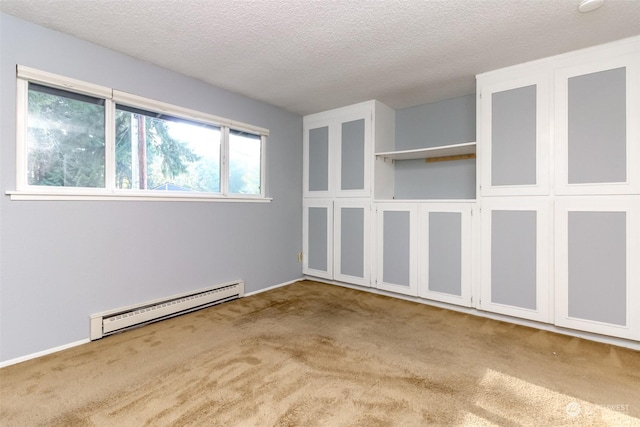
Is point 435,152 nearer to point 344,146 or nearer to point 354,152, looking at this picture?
Answer: point 354,152

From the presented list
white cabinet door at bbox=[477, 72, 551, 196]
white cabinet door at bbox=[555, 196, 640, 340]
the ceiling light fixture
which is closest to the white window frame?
white cabinet door at bbox=[477, 72, 551, 196]

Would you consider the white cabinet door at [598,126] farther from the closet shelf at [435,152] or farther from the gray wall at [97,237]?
the gray wall at [97,237]

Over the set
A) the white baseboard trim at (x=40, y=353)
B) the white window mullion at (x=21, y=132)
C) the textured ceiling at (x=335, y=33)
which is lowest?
the white baseboard trim at (x=40, y=353)

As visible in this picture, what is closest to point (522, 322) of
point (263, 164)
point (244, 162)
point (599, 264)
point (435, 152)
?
point (599, 264)

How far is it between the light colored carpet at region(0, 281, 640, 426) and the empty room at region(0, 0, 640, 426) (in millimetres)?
17

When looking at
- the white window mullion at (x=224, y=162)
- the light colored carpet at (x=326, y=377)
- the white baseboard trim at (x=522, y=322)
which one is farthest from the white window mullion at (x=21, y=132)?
the white baseboard trim at (x=522, y=322)

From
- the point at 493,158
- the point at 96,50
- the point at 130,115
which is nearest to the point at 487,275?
the point at 493,158

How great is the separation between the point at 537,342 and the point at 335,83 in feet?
9.68

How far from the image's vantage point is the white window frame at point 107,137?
2105 mm

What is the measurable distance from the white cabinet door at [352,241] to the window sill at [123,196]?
1192 mm

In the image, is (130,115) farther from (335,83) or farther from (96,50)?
(335,83)

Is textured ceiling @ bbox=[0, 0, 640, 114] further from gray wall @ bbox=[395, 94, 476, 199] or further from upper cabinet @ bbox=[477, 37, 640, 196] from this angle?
gray wall @ bbox=[395, 94, 476, 199]

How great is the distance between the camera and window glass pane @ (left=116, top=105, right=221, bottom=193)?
268 centimetres

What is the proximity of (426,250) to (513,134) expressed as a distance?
140cm
